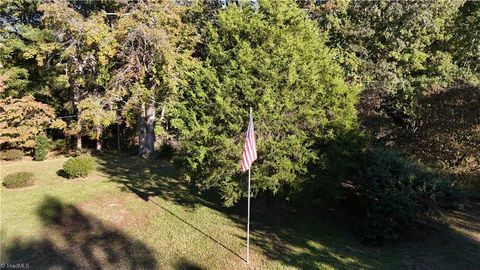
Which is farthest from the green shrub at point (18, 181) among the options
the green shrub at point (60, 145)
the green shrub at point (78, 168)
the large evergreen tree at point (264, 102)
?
the green shrub at point (60, 145)

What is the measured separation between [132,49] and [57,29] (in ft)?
17.9

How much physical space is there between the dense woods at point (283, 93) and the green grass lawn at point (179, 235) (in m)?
1.01

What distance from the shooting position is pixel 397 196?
426 inches

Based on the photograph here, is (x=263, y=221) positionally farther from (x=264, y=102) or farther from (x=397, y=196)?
(x=264, y=102)

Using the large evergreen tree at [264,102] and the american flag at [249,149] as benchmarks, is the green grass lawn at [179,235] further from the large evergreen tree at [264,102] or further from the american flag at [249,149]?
the american flag at [249,149]

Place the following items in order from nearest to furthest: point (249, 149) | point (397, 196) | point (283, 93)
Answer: point (249, 149), point (283, 93), point (397, 196)

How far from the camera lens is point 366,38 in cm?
2222

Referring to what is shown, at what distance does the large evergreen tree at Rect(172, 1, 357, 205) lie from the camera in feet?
33.8

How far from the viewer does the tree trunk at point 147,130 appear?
942 inches

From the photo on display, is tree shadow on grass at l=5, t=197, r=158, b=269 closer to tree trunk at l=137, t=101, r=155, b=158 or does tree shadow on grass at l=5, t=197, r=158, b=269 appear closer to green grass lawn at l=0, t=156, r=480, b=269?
green grass lawn at l=0, t=156, r=480, b=269

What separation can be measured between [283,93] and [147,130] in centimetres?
1600

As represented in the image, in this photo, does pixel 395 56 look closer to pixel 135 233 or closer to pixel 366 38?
pixel 366 38

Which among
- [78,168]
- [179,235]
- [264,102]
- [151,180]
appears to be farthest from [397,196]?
[78,168]

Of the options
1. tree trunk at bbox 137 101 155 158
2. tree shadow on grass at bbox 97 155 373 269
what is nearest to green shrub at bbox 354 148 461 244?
tree shadow on grass at bbox 97 155 373 269
